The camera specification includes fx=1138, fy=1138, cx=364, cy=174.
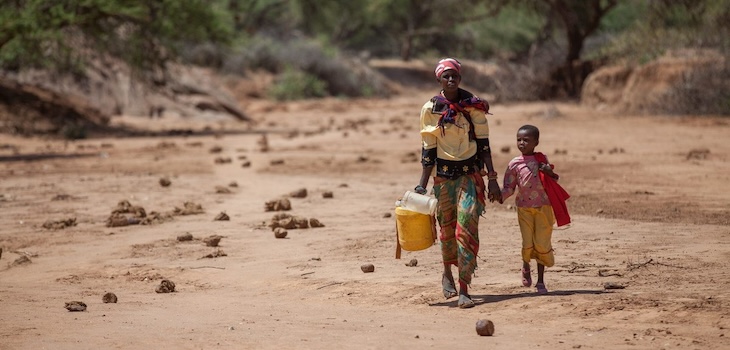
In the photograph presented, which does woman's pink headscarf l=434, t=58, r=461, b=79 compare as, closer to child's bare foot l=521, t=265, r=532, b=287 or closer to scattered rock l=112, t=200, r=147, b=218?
child's bare foot l=521, t=265, r=532, b=287

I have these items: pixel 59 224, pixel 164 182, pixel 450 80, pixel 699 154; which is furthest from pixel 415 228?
pixel 699 154

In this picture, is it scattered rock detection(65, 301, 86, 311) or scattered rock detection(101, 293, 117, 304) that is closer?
scattered rock detection(65, 301, 86, 311)

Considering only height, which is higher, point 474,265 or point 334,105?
point 334,105

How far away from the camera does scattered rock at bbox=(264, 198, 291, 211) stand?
1041 centimetres

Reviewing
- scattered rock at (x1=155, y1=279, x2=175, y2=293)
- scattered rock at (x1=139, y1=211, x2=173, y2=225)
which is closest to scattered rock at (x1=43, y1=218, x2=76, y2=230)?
scattered rock at (x1=139, y1=211, x2=173, y2=225)

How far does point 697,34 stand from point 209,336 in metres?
19.0

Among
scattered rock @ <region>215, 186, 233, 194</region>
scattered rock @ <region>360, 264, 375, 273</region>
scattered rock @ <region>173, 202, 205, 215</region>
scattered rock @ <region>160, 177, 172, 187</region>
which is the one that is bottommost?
scattered rock @ <region>360, 264, 375, 273</region>

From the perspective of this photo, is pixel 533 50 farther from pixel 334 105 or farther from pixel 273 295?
pixel 273 295

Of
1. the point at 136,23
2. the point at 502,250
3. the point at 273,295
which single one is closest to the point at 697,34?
the point at 136,23

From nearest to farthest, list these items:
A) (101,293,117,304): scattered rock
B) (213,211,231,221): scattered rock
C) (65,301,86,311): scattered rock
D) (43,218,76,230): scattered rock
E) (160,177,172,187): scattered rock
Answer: (65,301,86,311): scattered rock, (101,293,117,304): scattered rock, (43,218,76,230): scattered rock, (213,211,231,221): scattered rock, (160,177,172,187): scattered rock

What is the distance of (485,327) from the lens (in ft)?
17.2

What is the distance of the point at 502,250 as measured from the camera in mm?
7840

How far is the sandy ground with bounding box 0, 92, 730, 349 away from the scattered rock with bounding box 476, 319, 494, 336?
5cm

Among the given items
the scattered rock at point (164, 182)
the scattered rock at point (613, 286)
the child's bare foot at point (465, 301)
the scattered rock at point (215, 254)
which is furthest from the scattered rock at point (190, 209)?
the scattered rock at point (613, 286)
